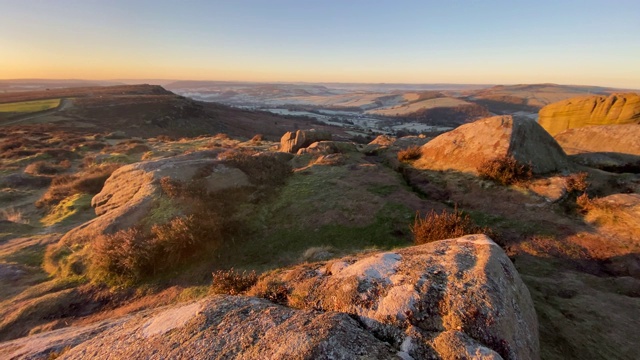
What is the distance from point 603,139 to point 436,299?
20.2 metres

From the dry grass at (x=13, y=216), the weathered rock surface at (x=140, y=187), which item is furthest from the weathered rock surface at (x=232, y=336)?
the dry grass at (x=13, y=216)

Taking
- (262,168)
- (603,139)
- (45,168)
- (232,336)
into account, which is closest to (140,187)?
(262,168)

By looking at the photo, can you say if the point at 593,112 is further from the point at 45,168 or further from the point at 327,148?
the point at 45,168

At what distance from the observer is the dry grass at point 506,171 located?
13219 millimetres

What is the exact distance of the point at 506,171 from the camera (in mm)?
13320

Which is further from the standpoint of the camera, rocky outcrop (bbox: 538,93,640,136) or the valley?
rocky outcrop (bbox: 538,93,640,136)

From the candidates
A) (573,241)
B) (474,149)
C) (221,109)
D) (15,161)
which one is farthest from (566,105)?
(221,109)

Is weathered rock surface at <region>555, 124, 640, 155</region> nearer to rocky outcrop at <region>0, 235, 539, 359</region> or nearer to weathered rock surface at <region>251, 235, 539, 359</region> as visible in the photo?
weathered rock surface at <region>251, 235, 539, 359</region>

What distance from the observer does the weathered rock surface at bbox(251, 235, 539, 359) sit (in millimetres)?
4312

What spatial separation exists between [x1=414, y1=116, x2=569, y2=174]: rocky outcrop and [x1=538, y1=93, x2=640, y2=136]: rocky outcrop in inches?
547

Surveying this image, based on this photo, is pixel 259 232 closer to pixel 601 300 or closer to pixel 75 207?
pixel 601 300

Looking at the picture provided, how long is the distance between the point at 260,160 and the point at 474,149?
10470mm

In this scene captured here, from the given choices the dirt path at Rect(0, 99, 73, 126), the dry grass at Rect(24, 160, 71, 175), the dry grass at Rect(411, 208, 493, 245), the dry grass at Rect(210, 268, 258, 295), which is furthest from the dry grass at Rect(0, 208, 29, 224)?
the dirt path at Rect(0, 99, 73, 126)

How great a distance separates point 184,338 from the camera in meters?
4.66
